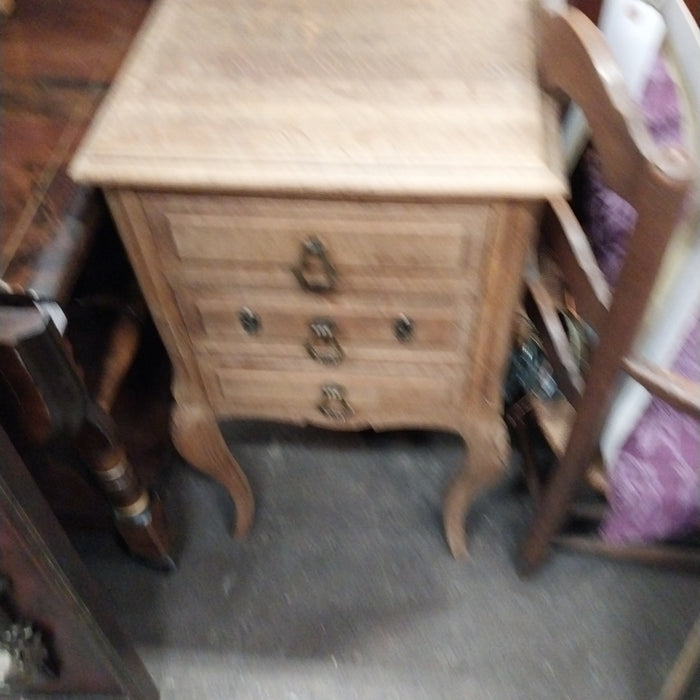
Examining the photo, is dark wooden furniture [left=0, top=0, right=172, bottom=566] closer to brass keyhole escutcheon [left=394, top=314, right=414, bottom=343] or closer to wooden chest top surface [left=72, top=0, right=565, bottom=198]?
wooden chest top surface [left=72, top=0, right=565, bottom=198]

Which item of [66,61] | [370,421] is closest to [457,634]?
[370,421]

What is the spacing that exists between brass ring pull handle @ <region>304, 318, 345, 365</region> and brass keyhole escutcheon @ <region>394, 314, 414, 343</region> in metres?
0.07

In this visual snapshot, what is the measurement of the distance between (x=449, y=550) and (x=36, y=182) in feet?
2.74

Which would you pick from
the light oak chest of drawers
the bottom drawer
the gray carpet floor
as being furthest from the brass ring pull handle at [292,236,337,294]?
the gray carpet floor

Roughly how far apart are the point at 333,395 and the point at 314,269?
21 centimetres

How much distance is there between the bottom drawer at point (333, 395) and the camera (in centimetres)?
96

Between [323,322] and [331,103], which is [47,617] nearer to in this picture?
[323,322]

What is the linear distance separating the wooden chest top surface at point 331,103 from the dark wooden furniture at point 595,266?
59 mm

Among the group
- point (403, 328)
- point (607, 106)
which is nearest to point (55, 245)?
point (403, 328)

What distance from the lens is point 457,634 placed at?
1.22m

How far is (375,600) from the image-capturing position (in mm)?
1263

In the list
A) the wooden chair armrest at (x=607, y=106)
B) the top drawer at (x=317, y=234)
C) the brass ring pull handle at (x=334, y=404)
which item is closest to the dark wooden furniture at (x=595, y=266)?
the wooden chair armrest at (x=607, y=106)

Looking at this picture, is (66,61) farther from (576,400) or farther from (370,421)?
(576,400)

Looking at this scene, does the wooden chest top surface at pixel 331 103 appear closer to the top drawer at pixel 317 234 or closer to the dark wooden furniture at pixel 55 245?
the top drawer at pixel 317 234
